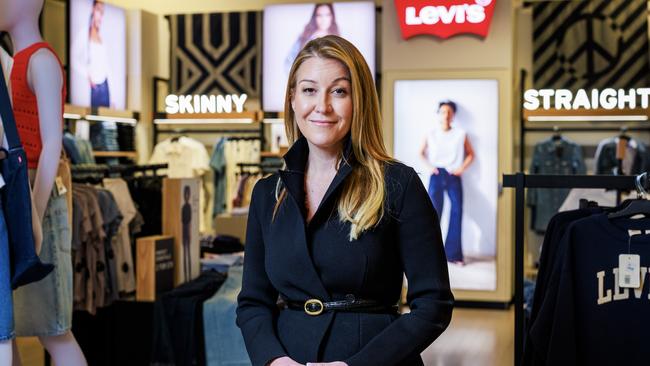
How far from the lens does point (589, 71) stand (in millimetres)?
9078

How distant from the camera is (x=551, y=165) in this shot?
907cm

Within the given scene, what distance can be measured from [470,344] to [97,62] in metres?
4.92

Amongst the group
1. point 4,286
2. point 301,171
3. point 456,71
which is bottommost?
point 4,286

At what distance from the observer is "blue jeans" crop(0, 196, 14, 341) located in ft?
9.43

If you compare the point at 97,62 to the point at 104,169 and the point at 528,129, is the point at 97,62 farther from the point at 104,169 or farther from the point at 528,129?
the point at 528,129

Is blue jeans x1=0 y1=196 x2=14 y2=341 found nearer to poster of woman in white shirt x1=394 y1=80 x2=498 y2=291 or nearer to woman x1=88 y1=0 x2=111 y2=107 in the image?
poster of woman in white shirt x1=394 y1=80 x2=498 y2=291

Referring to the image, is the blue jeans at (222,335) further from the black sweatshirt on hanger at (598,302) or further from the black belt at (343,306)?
the black belt at (343,306)

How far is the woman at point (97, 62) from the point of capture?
8641 mm

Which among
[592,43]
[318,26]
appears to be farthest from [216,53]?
[592,43]

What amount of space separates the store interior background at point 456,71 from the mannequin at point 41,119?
1.95 metres

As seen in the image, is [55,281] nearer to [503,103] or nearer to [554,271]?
[554,271]

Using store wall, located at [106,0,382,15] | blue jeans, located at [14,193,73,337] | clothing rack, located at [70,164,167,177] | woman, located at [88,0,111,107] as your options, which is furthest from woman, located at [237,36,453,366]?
store wall, located at [106,0,382,15]

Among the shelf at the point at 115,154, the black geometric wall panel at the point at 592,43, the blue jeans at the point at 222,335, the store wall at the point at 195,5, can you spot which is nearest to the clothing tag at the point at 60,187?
the blue jeans at the point at 222,335

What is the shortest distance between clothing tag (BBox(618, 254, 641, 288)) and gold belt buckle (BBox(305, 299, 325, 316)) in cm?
145
